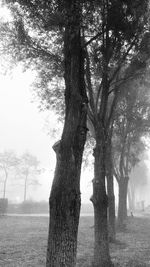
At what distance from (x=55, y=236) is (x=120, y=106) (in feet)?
56.5

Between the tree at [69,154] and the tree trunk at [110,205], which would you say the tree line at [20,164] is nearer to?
the tree trunk at [110,205]

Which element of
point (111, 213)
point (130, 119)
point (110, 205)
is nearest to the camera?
point (111, 213)

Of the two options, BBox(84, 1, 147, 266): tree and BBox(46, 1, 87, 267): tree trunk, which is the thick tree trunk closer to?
BBox(84, 1, 147, 266): tree

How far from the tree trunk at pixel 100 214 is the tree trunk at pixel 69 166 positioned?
4631mm

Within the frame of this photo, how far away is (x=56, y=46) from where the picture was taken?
1398 centimetres

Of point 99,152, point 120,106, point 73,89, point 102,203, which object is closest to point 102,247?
point 102,203

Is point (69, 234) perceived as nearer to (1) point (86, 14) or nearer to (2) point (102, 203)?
(2) point (102, 203)

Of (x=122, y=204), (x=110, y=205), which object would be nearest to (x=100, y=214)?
(x=110, y=205)

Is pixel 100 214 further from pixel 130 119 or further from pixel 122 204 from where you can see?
pixel 122 204

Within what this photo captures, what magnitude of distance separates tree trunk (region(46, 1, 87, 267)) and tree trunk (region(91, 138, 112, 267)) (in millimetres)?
4631

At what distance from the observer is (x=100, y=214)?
12.3 m

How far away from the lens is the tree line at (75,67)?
25.0 feet

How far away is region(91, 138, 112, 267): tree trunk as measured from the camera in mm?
11797

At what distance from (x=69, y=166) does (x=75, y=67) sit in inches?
122
